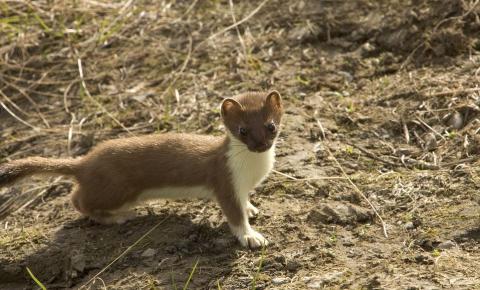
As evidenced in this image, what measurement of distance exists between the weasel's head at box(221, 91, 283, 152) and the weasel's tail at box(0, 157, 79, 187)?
1168 mm

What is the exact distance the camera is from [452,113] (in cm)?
550

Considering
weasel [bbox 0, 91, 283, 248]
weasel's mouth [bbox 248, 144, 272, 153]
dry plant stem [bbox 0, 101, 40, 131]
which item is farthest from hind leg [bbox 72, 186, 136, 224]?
dry plant stem [bbox 0, 101, 40, 131]

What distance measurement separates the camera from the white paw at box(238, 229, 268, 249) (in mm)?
4559

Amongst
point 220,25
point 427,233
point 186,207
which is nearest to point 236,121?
→ point 186,207

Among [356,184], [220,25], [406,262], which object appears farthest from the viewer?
[220,25]

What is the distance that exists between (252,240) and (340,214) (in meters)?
0.58

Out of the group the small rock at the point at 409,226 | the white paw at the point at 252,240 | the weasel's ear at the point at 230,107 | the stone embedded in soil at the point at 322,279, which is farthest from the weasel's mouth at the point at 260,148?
the small rock at the point at 409,226

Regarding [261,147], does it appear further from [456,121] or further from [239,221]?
[456,121]

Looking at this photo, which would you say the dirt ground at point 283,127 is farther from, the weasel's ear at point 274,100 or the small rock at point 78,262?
the weasel's ear at point 274,100

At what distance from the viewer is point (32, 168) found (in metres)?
5.11

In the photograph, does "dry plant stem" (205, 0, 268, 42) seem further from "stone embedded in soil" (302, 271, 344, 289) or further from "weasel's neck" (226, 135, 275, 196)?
"stone embedded in soil" (302, 271, 344, 289)

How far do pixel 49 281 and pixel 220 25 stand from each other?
3315mm

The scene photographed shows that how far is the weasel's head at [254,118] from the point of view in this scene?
15.1 feet

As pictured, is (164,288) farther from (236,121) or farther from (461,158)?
(461,158)
